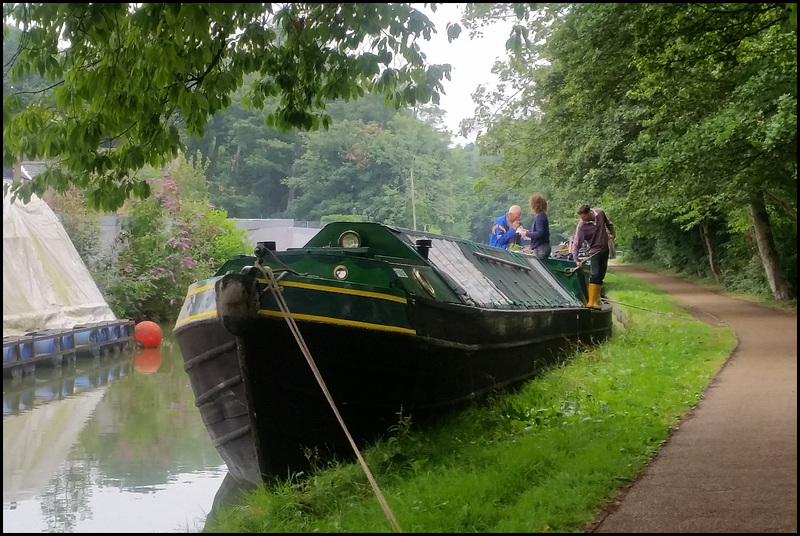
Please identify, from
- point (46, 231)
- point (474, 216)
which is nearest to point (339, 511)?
point (46, 231)

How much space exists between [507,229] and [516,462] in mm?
5423

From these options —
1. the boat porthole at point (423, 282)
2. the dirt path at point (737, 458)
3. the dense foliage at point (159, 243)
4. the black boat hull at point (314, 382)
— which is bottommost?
the dirt path at point (737, 458)

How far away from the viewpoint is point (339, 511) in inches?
219

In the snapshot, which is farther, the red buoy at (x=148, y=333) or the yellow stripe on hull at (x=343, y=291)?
the red buoy at (x=148, y=333)

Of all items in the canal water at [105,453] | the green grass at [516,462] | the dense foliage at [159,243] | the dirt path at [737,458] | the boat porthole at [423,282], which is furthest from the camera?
the dense foliage at [159,243]

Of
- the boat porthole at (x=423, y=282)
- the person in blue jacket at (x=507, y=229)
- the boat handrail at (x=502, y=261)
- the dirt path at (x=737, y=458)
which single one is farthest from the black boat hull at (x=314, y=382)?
the person in blue jacket at (x=507, y=229)

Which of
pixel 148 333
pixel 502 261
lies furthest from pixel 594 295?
pixel 148 333

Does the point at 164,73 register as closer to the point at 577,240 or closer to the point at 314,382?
the point at 314,382

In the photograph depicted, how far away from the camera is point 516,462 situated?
5.92 meters

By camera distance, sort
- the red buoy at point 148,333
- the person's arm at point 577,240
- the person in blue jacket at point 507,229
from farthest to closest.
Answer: the red buoy at point 148,333 < the person's arm at point 577,240 < the person in blue jacket at point 507,229

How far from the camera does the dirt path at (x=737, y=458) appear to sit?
172 inches

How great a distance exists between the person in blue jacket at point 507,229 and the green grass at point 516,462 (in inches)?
83.6

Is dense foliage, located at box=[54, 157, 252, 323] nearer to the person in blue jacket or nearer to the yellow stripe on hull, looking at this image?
the yellow stripe on hull

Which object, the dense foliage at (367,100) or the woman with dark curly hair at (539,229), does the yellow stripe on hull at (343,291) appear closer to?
the dense foliage at (367,100)
